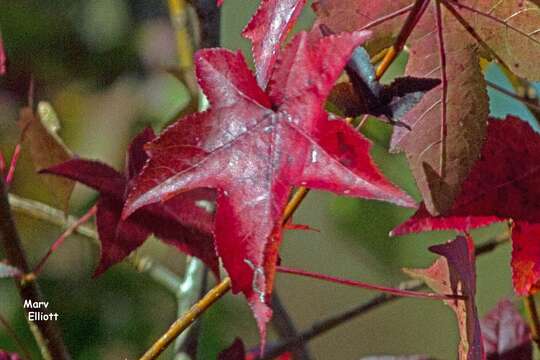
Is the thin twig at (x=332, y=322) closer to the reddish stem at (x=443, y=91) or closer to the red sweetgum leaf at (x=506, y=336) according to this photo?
the red sweetgum leaf at (x=506, y=336)

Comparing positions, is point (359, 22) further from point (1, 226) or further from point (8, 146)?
point (8, 146)

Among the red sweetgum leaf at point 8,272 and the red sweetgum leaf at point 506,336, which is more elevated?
the red sweetgum leaf at point 8,272

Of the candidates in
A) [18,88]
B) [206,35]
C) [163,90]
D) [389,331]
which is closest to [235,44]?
[163,90]

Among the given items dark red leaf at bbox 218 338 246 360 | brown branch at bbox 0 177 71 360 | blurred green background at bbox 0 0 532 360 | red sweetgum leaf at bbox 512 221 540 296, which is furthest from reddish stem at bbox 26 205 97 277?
blurred green background at bbox 0 0 532 360

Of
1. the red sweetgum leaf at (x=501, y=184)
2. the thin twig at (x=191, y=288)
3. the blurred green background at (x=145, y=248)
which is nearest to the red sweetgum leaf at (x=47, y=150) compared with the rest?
the thin twig at (x=191, y=288)

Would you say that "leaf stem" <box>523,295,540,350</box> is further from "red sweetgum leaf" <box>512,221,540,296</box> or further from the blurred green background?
the blurred green background

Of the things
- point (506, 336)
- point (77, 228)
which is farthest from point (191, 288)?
point (506, 336)

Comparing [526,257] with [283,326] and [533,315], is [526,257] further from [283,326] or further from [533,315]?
[283,326]
